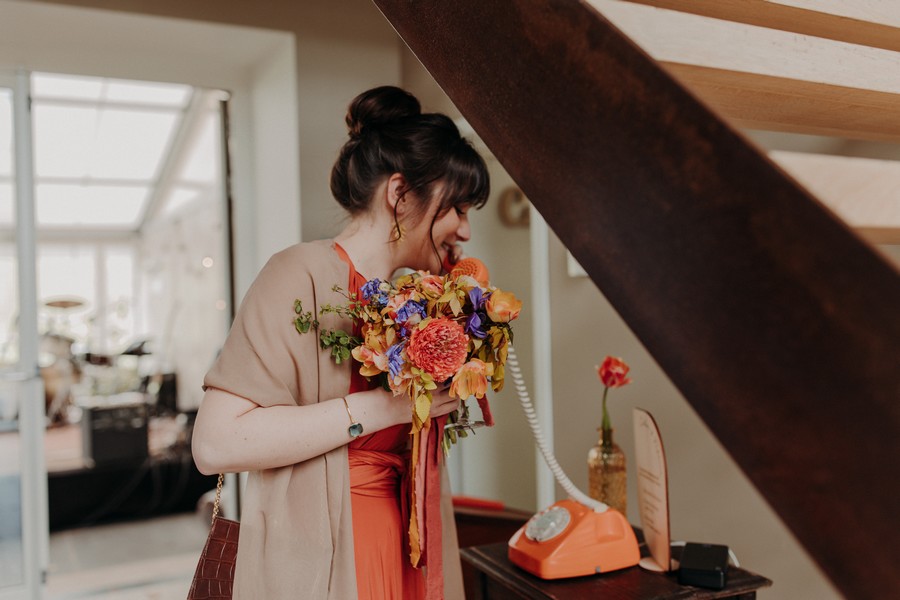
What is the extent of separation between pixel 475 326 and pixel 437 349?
8cm

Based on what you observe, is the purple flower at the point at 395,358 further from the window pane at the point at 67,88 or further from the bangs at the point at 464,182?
the window pane at the point at 67,88

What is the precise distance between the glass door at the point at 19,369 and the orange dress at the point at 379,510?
2.39m

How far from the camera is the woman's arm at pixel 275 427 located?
120 centimetres

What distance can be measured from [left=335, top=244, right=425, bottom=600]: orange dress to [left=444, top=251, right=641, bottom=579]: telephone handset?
0.30m

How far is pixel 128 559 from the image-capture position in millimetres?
4543

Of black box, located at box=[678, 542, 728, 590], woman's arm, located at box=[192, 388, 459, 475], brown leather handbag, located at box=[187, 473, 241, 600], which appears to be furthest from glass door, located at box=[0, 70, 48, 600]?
black box, located at box=[678, 542, 728, 590]

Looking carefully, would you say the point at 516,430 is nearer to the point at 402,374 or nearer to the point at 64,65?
the point at 402,374

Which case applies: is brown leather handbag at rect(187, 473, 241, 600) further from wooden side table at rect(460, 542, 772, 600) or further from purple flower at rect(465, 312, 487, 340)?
wooden side table at rect(460, 542, 772, 600)

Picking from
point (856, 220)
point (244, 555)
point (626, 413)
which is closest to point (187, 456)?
point (626, 413)

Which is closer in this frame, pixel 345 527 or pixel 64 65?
pixel 345 527

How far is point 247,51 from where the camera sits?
327 cm

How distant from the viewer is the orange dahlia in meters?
1.16

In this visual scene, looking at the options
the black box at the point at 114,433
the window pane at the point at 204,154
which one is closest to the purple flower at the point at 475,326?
the black box at the point at 114,433

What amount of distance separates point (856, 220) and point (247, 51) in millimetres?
2859
